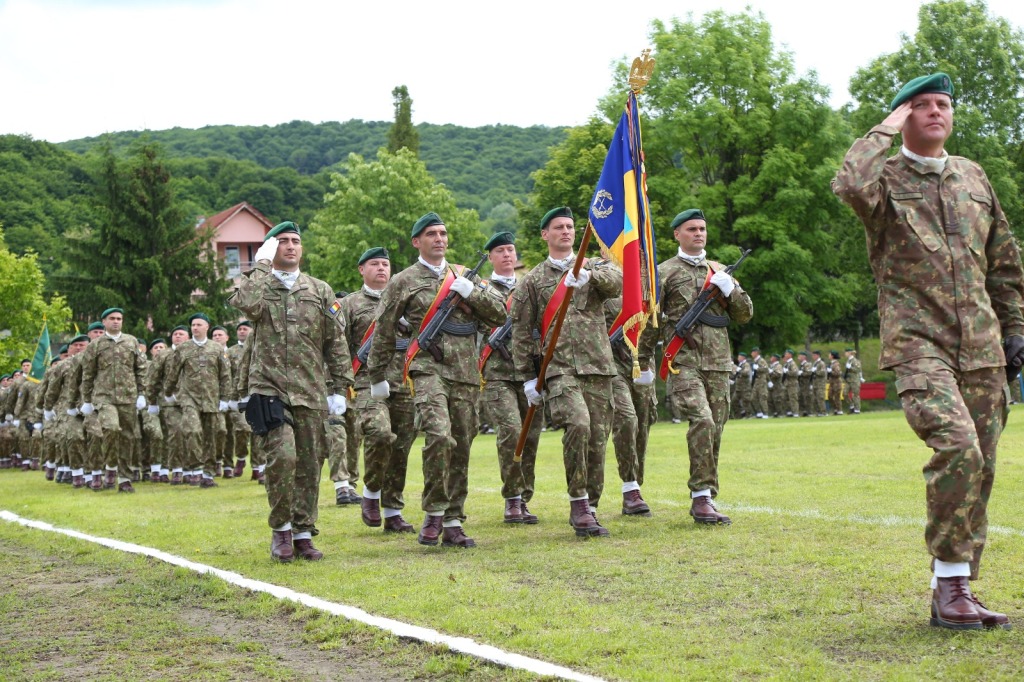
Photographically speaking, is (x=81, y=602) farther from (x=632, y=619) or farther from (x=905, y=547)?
(x=905, y=547)

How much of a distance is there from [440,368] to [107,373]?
10384 mm

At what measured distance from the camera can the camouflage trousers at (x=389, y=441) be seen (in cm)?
1062

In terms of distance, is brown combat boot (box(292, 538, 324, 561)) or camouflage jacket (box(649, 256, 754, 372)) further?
camouflage jacket (box(649, 256, 754, 372))

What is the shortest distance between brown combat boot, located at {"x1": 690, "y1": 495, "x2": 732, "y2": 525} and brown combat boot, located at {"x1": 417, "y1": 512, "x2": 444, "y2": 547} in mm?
2185

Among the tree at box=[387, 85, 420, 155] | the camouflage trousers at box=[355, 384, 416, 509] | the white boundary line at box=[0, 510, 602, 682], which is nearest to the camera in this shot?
the white boundary line at box=[0, 510, 602, 682]

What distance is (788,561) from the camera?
7.88 metres

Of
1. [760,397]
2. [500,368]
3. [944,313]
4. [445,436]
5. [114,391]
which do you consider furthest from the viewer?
[760,397]

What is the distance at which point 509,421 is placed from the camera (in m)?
11.0

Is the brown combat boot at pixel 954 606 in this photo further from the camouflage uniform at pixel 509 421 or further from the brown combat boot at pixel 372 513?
the brown combat boot at pixel 372 513

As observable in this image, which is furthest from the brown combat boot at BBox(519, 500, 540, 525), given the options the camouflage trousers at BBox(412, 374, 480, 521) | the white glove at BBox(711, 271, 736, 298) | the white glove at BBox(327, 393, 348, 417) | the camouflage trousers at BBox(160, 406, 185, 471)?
the camouflage trousers at BBox(160, 406, 185, 471)

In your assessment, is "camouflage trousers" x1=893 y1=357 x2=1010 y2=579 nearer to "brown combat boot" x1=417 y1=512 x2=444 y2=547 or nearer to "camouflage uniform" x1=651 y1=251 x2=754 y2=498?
"camouflage uniform" x1=651 y1=251 x2=754 y2=498

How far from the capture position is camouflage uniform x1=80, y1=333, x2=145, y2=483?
18.2 m

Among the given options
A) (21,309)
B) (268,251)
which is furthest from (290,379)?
(21,309)

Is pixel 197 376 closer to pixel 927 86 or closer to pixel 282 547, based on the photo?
pixel 282 547
